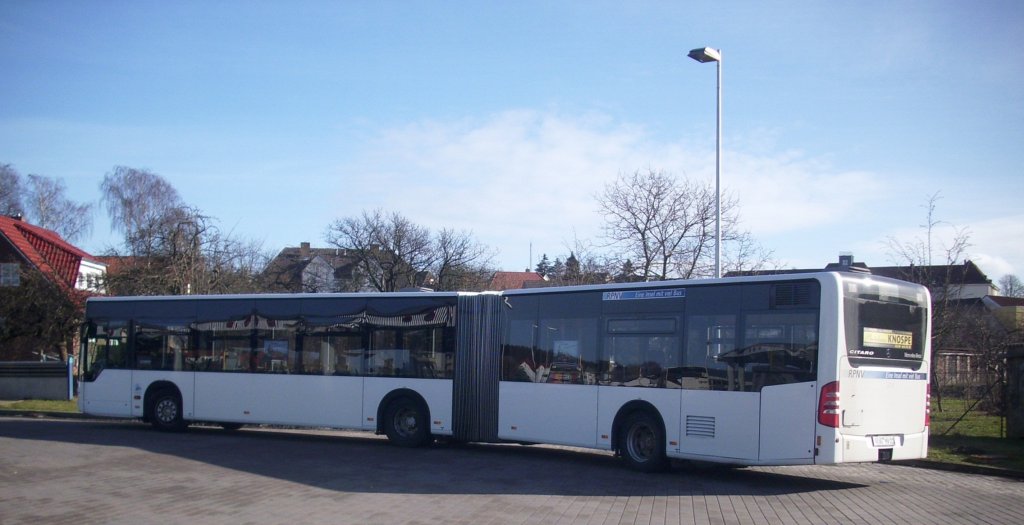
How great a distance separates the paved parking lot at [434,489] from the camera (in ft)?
33.6

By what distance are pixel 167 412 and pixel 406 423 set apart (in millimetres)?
6423

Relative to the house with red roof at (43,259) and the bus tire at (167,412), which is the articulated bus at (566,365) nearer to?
the bus tire at (167,412)

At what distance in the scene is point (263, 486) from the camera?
12.2 meters

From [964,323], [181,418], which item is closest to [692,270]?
[964,323]

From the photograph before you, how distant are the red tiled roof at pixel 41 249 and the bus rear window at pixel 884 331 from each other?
120 ft

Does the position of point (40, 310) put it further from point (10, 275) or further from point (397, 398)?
point (397, 398)

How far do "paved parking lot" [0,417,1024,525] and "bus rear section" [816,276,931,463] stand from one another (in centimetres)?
74

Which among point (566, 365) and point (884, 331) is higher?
point (884, 331)

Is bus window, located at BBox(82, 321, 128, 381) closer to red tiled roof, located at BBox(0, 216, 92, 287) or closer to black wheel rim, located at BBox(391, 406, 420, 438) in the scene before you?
black wheel rim, located at BBox(391, 406, 420, 438)

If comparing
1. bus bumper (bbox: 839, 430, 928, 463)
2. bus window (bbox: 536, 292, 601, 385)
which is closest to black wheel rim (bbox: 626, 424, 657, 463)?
bus window (bbox: 536, 292, 601, 385)

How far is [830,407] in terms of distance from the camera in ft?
38.3

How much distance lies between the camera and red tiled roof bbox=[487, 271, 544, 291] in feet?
192

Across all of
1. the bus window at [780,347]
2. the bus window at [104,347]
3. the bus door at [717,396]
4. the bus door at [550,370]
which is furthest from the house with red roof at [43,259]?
the bus window at [780,347]

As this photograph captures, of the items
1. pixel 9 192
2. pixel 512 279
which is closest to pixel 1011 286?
pixel 512 279
